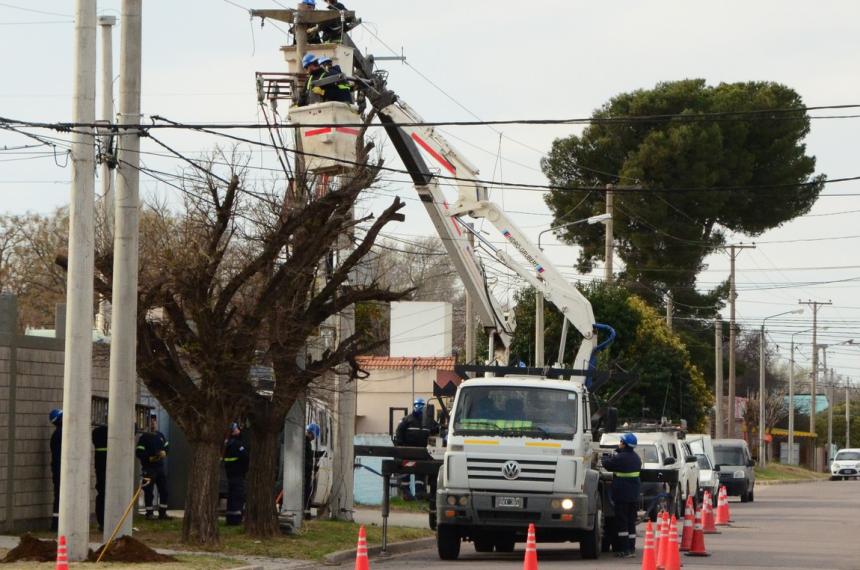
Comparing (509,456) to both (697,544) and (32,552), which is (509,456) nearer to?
(697,544)

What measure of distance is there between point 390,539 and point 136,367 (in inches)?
238

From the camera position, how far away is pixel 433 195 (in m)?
24.6

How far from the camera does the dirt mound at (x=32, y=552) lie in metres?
17.5

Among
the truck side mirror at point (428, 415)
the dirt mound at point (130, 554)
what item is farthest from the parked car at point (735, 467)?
the dirt mound at point (130, 554)

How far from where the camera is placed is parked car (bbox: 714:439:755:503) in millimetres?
45000

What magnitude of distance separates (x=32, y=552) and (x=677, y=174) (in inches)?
1546

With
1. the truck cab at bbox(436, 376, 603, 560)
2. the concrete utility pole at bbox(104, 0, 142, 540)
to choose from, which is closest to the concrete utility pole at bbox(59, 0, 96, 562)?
the concrete utility pole at bbox(104, 0, 142, 540)

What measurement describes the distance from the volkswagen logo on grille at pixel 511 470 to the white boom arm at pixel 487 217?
5.31m

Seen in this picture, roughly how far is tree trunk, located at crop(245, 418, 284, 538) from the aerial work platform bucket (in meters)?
3.96

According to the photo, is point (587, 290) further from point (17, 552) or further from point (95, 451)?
point (17, 552)

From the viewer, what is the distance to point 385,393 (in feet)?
166

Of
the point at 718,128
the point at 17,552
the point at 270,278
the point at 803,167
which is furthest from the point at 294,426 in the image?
the point at 803,167

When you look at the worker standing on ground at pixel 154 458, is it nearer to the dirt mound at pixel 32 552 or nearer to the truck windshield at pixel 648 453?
the dirt mound at pixel 32 552

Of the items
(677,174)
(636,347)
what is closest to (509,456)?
(636,347)
